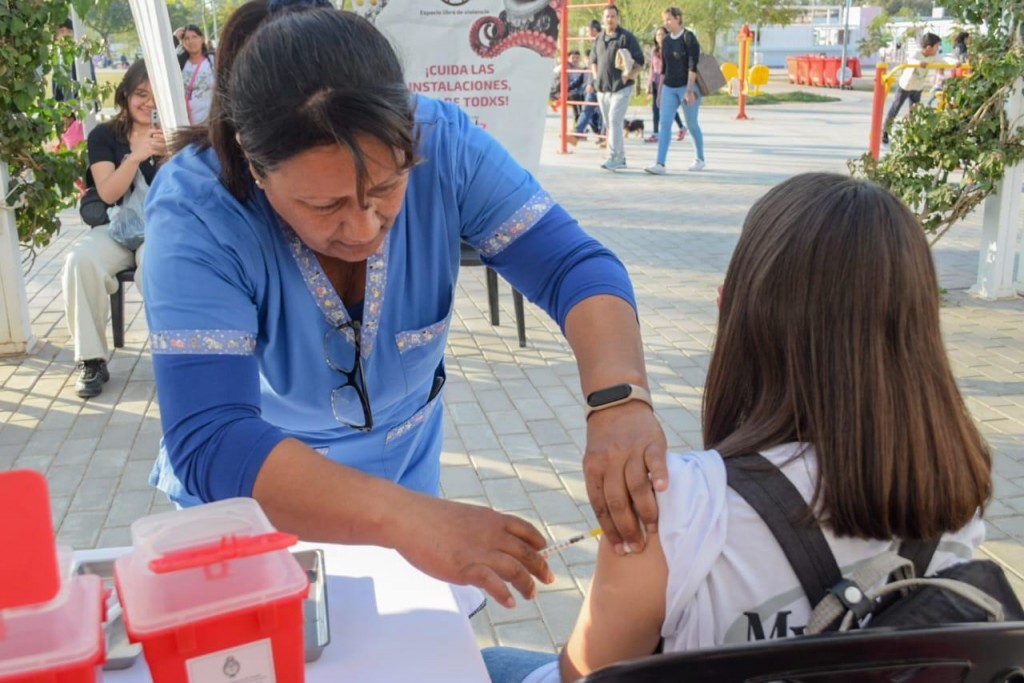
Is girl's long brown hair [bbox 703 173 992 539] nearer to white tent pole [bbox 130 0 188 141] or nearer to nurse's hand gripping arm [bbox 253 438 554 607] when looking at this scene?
nurse's hand gripping arm [bbox 253 438 554 607]

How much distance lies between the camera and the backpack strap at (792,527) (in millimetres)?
1136

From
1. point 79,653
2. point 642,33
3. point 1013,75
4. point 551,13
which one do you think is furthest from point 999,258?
point 642,33

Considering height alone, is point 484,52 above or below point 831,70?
above

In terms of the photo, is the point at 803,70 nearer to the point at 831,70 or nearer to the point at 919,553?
the point at 831,70

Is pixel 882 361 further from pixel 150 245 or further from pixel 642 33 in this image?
pixel 642 33

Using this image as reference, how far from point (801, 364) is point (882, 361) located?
10cm

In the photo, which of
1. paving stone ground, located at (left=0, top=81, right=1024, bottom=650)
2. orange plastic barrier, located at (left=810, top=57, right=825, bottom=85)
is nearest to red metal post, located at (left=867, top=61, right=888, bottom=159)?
paving stone ground, located at (left=0, top=81, right=1024, bottom=650)

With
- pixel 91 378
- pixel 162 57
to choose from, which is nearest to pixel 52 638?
pixel 162 57

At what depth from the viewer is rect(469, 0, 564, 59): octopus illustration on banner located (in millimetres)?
5203

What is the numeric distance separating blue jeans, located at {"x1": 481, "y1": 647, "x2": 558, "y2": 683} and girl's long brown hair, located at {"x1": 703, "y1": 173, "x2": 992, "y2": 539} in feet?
1.90

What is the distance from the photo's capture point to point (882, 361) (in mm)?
1209

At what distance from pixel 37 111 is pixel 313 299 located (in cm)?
381

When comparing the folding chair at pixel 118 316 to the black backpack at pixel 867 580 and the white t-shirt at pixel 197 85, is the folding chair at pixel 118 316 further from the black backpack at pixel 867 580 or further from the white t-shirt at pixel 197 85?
the black backpack at pixel 867 580

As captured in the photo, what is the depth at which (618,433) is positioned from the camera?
1.34m
